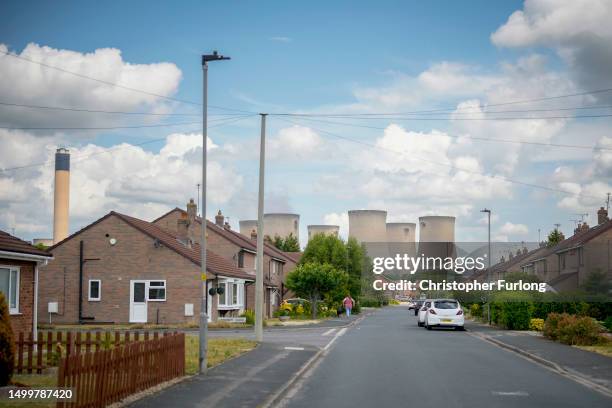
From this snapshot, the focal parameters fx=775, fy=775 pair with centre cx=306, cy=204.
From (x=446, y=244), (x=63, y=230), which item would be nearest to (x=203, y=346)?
(x=63, y=230)

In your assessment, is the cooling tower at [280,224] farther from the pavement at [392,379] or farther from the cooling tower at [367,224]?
the pavement at [392,379]

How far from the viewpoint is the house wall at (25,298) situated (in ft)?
74.6

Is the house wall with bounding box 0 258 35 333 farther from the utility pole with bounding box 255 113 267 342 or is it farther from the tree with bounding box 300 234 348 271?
the tree with bounding box 300 234 348 271

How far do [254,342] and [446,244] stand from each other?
85346 millimetres

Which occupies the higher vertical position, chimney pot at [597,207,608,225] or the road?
chimney pot at [597,207,608,225]

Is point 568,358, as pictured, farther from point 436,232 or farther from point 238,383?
point 436,232

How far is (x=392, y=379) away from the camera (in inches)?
667

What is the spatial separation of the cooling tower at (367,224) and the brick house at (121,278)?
60.8 m

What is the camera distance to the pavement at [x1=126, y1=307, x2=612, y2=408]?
13.4 metres

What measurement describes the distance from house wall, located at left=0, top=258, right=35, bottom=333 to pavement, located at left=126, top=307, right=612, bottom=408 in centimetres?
688

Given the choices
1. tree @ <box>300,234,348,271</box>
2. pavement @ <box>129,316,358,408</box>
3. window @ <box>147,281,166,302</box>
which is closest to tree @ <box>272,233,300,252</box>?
tree @ <box>300,234,348,271</box>

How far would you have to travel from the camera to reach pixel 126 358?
42.0 ft

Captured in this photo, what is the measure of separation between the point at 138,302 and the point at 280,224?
2636 inches

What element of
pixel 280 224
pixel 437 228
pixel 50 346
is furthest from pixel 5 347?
pixel 280 224
